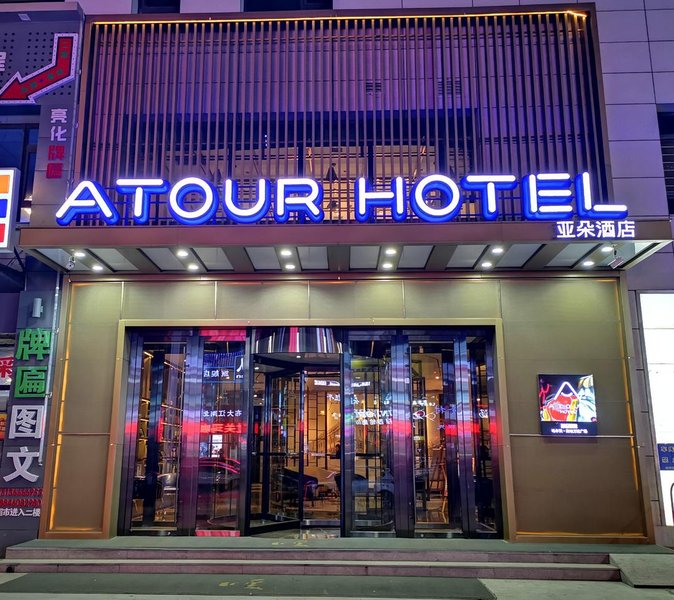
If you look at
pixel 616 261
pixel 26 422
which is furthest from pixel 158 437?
pixel 616 261

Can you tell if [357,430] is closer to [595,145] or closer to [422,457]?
[422,457]

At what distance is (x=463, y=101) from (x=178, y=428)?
7.97 metres

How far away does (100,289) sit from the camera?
424 inches

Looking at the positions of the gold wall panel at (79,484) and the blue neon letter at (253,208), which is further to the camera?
the gold wall panel at (79,484)

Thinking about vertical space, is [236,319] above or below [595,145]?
below

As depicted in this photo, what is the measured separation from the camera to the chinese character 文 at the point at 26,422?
10101 millimetres

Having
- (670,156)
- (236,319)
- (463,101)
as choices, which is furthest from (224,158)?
(670,156)

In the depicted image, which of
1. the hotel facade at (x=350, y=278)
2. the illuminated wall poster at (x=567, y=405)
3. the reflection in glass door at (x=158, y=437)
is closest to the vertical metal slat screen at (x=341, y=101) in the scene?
the hotel facade at (x=350, y=278)

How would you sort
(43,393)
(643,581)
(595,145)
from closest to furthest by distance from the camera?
(643,581) < (43,393) < (595,145)

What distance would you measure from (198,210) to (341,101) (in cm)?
385

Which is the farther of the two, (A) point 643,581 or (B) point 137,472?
(B) point 137,472

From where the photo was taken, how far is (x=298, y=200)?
9406mm

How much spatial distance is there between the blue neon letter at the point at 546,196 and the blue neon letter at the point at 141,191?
5703mm

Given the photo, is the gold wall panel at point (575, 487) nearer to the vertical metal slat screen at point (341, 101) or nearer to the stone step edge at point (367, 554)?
the stone step edge at point (367, 554)
